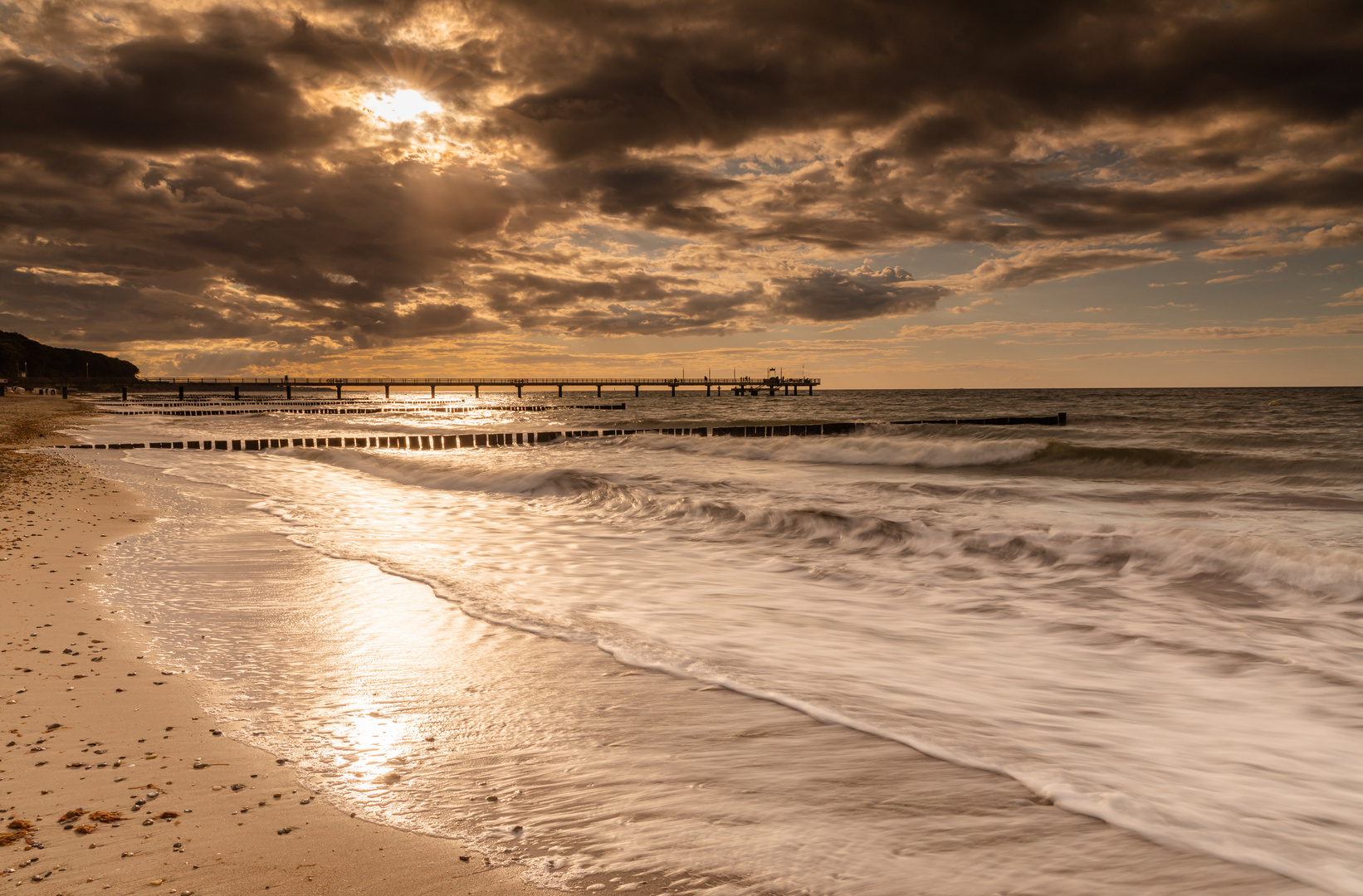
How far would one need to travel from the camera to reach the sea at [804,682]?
288 cm

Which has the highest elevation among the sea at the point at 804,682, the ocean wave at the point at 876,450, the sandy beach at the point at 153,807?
the ocean wave at the point at 876,450

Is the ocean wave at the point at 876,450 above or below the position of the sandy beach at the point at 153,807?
above

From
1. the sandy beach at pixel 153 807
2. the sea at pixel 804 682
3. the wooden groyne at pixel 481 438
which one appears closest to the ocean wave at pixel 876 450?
the wooden groyne at pixel 481 438

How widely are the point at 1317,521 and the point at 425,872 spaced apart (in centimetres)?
1446

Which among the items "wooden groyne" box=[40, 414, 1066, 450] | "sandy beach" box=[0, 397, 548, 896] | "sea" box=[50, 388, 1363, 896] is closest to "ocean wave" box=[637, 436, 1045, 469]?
"wooden groyne" box=[40, 414, 1066, 450]

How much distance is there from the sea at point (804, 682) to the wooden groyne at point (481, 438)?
18975mm

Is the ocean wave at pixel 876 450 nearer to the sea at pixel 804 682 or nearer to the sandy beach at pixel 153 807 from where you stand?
the sea at pixel 804 682

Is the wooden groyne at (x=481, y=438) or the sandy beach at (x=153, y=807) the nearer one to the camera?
the sandy beach at (x=153, y=807)

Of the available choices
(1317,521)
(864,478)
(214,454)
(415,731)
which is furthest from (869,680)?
(214,454)

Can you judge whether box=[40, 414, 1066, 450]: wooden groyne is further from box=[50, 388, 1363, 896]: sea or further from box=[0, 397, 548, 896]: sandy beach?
box=[0, 397, 548, 896]: sandy beach

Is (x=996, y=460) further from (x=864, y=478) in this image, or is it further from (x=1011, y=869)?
(x=1011, y=869)

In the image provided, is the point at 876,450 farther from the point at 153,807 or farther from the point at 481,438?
the point at 153,807

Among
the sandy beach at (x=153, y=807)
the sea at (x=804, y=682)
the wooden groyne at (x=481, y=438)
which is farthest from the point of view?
the wooden groyne at (x=481, y=438)

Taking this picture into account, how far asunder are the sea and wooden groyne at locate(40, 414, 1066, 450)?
747 inches
